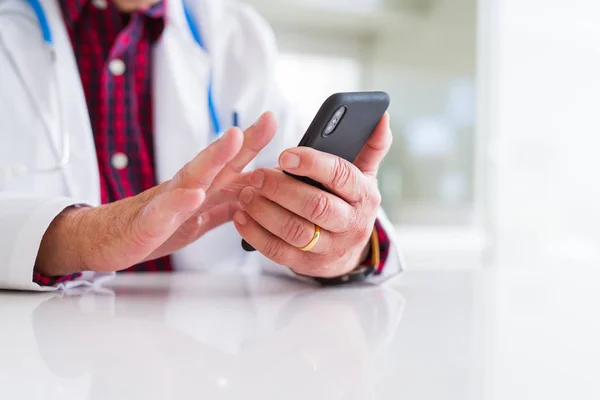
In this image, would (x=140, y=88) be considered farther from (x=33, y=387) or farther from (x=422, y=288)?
(x=33, y=387)

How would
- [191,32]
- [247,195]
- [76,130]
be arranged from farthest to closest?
[191,32], [76,130], [247,195]

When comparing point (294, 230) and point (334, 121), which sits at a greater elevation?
point (334, 121)

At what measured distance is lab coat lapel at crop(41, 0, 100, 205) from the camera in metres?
0.94

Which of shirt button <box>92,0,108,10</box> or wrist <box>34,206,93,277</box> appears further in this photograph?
shirt button <box>92,0,108,10</box>

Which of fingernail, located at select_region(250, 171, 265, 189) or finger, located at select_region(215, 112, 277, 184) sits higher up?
finger, located at select_region(215, 112, 277, 184)

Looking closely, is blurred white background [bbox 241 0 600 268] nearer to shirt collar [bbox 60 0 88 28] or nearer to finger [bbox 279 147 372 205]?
shirt collar [bbox 60 0 88 28]

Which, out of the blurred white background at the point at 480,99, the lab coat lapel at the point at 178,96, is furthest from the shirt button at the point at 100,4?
the blurred white background at the point at 480,99

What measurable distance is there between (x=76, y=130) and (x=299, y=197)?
0.50 metres

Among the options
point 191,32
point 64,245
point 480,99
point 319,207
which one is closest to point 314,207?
point 319,207

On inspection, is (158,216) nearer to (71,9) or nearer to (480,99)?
(71,9)

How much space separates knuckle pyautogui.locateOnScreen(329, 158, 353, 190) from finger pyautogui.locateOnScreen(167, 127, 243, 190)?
12 cm

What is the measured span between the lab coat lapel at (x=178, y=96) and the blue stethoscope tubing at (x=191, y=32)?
1 cm

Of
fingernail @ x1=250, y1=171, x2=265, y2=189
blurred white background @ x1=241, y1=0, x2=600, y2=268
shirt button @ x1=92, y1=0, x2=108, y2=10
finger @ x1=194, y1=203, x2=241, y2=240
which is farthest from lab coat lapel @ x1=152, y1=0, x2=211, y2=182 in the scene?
blurred white background @ x1=241, y1=0, x2=600, y2=268

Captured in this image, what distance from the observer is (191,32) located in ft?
3.59
